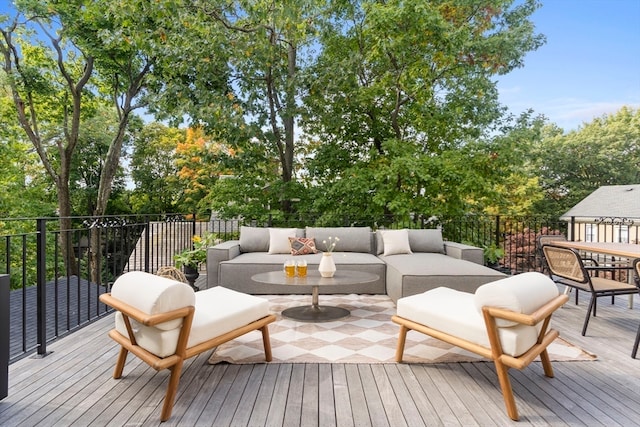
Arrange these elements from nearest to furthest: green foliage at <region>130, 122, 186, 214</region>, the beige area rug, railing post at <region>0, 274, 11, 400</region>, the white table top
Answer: railing post at <region>0, 274, 11, 400</region> < the beige area rug < the white table top < green foliage at <region>130, 122, 186, 214</region>

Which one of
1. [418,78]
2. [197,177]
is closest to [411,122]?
[418,78]

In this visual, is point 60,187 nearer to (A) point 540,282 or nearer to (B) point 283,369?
(B) point 283,369

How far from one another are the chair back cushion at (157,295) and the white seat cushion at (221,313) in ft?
0.71

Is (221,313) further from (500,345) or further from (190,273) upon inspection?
(190,273)

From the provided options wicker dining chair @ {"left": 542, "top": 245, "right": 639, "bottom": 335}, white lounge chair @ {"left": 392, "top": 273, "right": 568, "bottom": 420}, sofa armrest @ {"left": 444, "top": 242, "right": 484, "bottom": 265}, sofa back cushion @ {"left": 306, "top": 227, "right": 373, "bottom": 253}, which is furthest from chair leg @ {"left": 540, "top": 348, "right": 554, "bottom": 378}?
sofa back cushion @ {"left": 306, "top": 227, "right": 373, "bottom": 253}

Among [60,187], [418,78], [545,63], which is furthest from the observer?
[545,63]

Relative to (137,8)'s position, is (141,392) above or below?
below

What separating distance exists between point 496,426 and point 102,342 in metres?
2.94

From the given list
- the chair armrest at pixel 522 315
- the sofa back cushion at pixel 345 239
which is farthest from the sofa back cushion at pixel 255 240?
the chair armrest at pixel 522 315

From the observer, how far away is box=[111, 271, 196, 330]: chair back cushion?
79.2 inches

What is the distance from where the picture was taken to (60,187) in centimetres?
1259

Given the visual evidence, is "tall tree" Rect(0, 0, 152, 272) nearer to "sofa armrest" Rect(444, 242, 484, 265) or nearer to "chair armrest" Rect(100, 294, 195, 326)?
"sofa armrest" Rect(444, 242, 484, 265)

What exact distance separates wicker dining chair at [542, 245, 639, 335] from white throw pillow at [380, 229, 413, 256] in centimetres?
181

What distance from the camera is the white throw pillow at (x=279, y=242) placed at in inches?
210
